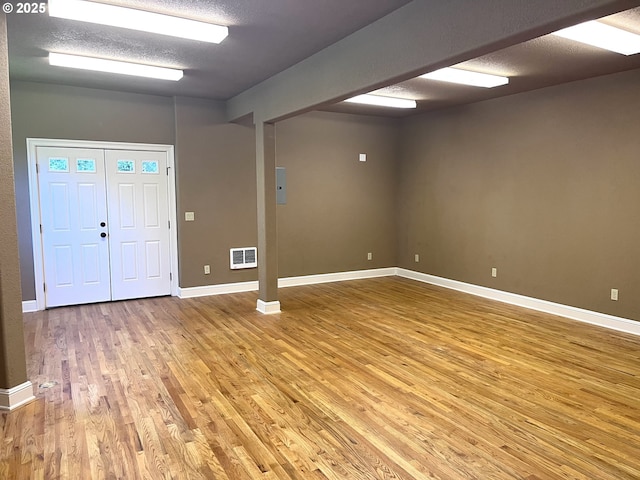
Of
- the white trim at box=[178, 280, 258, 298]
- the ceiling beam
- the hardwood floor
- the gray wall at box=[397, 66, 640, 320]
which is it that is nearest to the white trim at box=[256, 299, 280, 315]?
the hardwood floor

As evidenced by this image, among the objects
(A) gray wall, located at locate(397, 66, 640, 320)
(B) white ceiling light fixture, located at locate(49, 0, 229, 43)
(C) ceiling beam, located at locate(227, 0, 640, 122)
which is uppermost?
(B) white ceiling light fixture, located at locate(49, 0, 229, 43)

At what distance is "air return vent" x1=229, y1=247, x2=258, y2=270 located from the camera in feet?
22.0

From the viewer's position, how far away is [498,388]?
3396mm

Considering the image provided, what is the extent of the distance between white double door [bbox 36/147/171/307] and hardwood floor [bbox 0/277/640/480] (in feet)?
2.25

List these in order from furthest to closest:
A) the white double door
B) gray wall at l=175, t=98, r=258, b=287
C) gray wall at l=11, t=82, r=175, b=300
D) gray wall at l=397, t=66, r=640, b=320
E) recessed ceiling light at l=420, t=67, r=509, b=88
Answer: gray wall at l=175, t=98, r=258, b=287 < the white double door < gray wall at l=11, t=82, r=175, b=300 < gray wall at l=397, t=66, r=640, b=320 < recessed ceiling light at l=420, t=67, r=509, b=88

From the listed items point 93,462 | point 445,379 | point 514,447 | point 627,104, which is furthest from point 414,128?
point 93,462

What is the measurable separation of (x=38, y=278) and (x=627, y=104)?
714cm

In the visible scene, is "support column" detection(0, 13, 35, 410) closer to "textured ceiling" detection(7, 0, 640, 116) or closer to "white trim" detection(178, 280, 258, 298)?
"textured ceiling" detection(7, 0, 640, 116)

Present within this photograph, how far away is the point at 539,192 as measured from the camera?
563 centimetres

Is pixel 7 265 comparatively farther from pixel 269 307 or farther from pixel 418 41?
pixel 418 41

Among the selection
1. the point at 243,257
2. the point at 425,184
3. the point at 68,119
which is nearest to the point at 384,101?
the point at 425,184

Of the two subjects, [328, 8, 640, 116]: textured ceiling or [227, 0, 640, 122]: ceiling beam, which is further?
[328, 8, 640, 116]: textured ceiling

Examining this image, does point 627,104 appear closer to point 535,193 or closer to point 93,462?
point 535,193

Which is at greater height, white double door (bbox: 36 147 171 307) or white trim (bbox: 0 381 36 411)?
white double door (bbox: 36 147 171 307)
